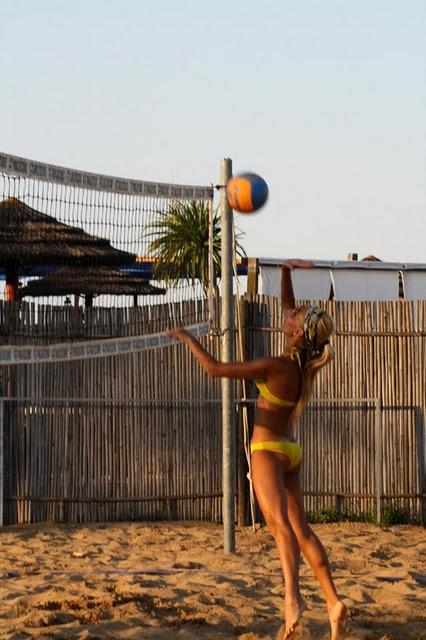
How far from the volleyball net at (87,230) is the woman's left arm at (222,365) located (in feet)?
11.5

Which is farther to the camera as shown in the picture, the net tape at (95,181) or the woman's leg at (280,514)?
the net tape at (95,181)

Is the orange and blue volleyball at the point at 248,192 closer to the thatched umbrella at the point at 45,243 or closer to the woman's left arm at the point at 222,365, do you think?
the woman's left arm at the point at 222,365

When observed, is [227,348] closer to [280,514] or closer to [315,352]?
[315,352]

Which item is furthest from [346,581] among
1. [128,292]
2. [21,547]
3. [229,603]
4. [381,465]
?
[128,292]

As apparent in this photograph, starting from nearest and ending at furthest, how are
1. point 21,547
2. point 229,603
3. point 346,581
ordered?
point 229,603 → point 346,581 → point 21,547

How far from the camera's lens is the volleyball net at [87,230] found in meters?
10.4

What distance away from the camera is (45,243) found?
1536cm

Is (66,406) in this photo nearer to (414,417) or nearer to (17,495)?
(17,495)

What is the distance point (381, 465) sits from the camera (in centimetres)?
1284

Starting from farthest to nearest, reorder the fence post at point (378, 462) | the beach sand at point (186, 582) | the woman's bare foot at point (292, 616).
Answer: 1. the fence post at point (378, 462)
2. the beach sand at point (186, 582)
3. the woman's bare foot at point (292, 616)

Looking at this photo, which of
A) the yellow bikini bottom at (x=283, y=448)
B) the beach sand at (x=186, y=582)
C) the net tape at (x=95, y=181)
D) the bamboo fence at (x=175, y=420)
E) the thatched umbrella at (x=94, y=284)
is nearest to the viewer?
the yellow bikini bottom at (x=283, y=448)

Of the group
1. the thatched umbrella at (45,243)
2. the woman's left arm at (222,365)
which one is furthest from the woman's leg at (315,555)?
the thatched umbrella at (45,243)

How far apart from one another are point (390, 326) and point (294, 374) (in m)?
6.32

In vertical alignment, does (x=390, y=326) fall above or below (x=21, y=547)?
above
